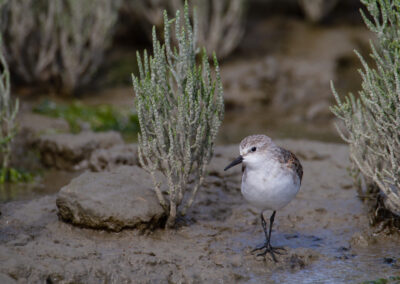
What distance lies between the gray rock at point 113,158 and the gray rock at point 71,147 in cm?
40

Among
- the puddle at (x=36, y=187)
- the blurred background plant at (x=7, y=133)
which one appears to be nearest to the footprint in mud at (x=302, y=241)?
the puddle at (x=36, y=187)

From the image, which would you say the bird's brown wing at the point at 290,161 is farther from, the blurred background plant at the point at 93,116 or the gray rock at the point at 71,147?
the blurred background plant at the point at 93,116

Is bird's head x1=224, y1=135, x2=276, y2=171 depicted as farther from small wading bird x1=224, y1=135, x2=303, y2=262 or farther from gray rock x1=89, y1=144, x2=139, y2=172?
gray rock x1=89, y1=144, x2=139, y2=172

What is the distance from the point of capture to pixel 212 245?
5.91 meters

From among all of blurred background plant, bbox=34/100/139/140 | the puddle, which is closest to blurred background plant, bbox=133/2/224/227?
the puddle

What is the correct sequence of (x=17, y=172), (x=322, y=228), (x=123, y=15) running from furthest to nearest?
(x=123, y=15) < (x=17, y=172) < (x=322, y=228)

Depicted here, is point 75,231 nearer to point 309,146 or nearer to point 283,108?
point 309,146

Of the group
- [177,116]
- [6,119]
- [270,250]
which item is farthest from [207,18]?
[270,250]

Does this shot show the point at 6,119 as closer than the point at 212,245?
No

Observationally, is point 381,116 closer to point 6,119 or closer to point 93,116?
point 6,119

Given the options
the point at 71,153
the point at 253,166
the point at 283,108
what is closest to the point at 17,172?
the point at 71,153

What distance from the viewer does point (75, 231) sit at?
229 inches

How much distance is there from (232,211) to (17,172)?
2945 millimetres

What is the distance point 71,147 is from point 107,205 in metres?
2.75
